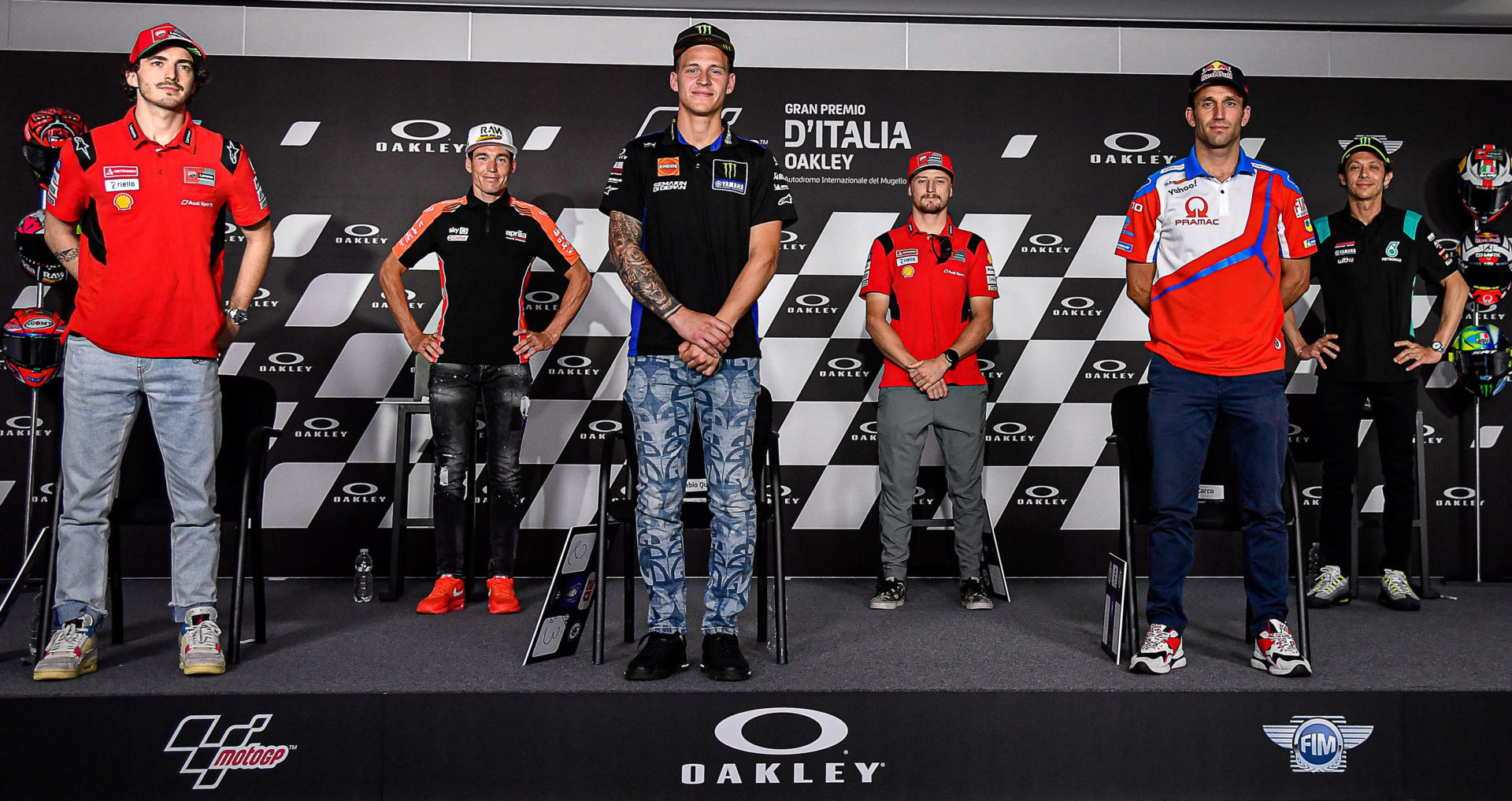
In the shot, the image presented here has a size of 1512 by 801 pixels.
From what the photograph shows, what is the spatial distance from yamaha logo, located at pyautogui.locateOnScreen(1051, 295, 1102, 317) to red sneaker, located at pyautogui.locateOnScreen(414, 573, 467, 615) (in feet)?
8.62

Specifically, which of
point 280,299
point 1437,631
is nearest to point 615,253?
point 280,299

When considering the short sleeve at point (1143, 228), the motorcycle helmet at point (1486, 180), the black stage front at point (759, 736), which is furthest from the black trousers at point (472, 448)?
the motorcycle helmet at point (1486, 180)

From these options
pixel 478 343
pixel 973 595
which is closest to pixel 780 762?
pixel 973 595

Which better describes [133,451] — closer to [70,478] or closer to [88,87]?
[70,478]

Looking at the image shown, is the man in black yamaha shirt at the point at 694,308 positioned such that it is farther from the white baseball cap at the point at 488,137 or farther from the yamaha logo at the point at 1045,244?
the yamaha logo at the point at 1045,244

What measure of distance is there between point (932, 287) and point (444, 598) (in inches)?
79.4

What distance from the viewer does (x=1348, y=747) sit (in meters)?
1.99

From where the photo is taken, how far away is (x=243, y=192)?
2.34 metres

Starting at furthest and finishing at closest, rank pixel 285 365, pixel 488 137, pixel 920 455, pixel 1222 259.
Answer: pixel 285 365, pixel 920 455, pixel 488 137, pixel 1222 259

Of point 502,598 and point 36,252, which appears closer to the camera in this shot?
point 502,598

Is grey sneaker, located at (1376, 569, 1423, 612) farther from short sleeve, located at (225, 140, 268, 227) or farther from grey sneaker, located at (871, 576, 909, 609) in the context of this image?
short sleeve, located at (225, 140, 268, 227)

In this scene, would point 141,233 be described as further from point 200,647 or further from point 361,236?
point 361,236

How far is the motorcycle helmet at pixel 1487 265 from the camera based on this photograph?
11.9ft

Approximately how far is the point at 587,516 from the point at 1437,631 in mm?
3027
